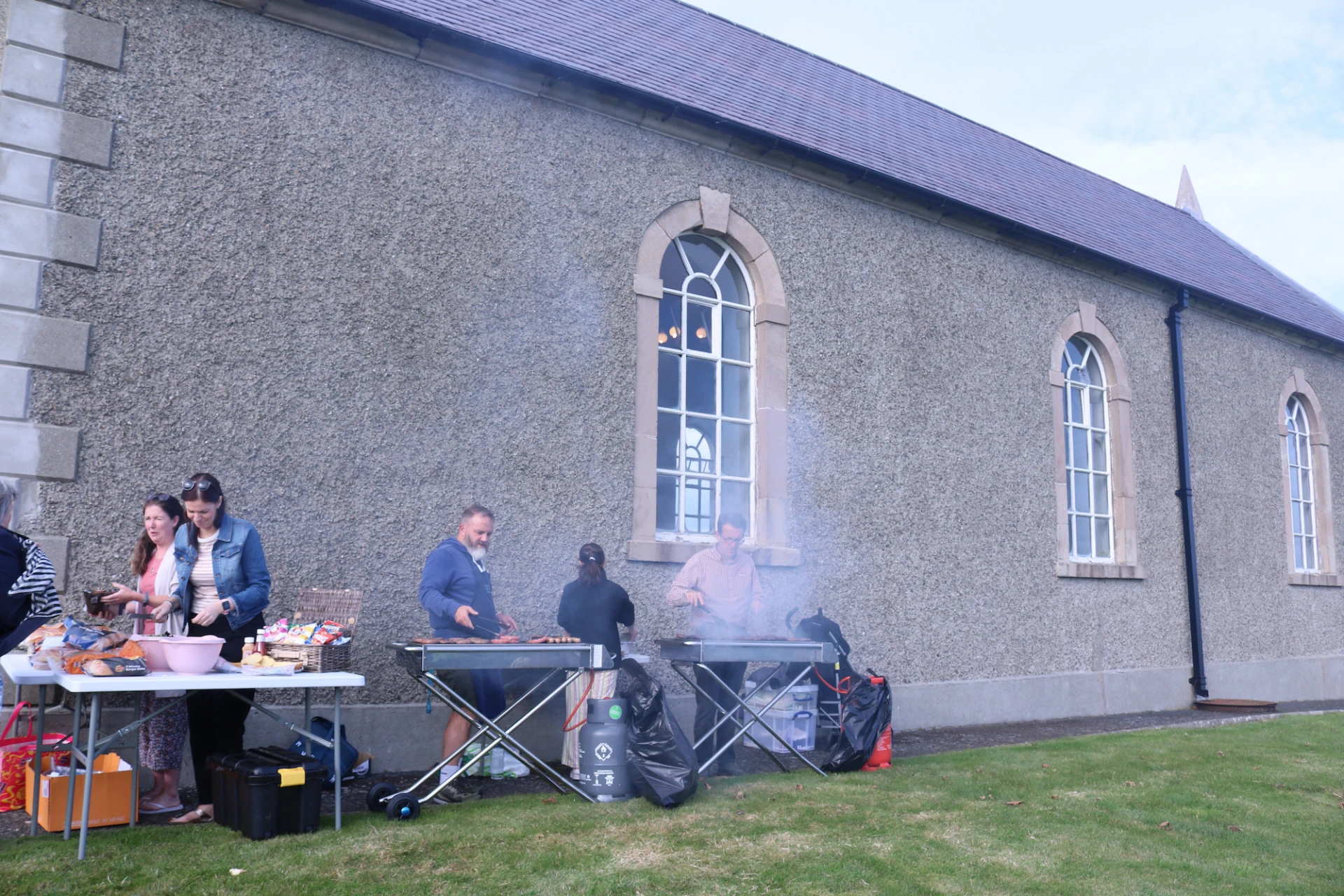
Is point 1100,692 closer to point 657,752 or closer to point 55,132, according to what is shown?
point 657,752

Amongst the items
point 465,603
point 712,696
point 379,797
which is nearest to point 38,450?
point 465,603

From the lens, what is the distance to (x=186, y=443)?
6223 mm

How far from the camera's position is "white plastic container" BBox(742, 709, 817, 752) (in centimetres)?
766

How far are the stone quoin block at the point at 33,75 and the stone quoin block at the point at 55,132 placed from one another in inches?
2.2

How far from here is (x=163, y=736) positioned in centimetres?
537

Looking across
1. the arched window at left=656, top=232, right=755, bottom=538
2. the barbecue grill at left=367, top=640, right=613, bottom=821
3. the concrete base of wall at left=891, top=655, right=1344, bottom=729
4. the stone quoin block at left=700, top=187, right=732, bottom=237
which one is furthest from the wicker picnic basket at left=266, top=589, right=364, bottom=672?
the concrete base of wall at left=891, top=655, right=1344, bottom=729

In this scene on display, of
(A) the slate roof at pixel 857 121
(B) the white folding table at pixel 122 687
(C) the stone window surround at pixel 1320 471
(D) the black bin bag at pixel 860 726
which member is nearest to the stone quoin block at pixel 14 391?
(B) the white folding table at pixel 122 687

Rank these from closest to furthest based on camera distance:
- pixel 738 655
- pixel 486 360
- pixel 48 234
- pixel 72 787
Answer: pixel 72 787 → pixel 48 234 → pixel 738 655 → pixel 486 360

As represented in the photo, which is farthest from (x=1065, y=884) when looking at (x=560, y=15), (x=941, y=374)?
(x=560, y=15)

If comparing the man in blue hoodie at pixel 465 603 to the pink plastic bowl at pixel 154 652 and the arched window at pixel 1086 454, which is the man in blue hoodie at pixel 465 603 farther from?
the arched window at pixel 1086 454

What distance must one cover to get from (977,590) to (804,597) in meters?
2.15

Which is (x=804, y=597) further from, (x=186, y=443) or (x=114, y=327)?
(x=114, y=327)

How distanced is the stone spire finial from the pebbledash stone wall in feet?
32.9

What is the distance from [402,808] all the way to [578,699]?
1.86 metres
